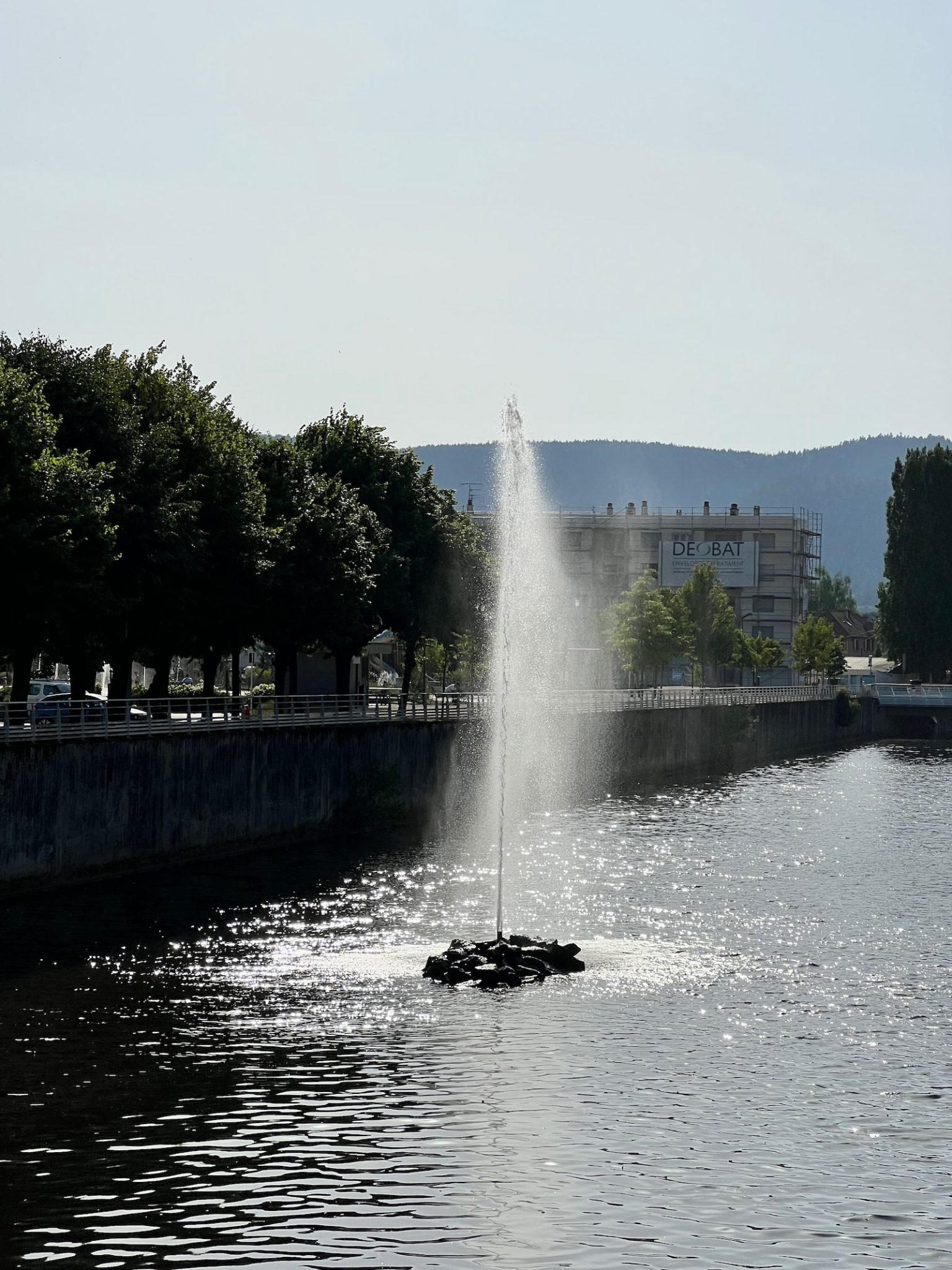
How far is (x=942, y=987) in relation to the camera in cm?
3512

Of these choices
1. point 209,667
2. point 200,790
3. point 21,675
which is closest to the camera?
point 200,790

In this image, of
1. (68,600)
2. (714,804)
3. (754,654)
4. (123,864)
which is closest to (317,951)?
(123,864)

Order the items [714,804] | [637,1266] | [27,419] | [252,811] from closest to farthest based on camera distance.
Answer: [637,1266] → [27,419] → [252,811] → [714,804]

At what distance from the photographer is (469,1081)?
27.4 m

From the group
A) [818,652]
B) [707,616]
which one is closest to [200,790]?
[707,616]

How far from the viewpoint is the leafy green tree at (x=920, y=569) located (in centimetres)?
16162

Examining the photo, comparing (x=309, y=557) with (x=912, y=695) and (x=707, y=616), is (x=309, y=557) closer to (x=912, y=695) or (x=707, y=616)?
(x=707, y=616)

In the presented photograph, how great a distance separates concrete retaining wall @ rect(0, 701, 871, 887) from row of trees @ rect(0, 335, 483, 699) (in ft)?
17.9

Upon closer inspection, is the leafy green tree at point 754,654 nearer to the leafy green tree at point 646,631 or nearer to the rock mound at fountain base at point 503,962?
the leafy green tree at point 646,631

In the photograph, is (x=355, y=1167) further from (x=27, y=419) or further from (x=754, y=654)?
(x=754, y=654)

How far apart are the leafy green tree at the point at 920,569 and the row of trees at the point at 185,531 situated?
85385mm

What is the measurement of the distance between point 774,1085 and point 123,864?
90.7ft

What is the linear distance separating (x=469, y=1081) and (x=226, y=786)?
3047cm

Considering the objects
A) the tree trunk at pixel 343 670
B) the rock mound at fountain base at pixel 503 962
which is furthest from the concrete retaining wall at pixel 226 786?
the rock mound at fountain base at pixel 503 962
